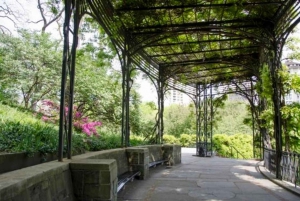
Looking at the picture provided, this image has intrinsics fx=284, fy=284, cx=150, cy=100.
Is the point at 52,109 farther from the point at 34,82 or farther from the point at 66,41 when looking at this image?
the point at 66,41

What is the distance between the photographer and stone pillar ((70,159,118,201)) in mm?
3254

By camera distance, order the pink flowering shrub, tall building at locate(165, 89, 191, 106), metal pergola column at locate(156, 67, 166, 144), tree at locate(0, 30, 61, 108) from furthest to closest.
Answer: tall building at locate(165, 89, 191, 106) → tree at locate(0, 30, 61, 108) → metal pergola column at locate(156, 67, 166, 144) → the pink flowering shrub

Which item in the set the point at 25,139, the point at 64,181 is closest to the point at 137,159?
the point at 25,139

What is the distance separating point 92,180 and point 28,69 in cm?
956

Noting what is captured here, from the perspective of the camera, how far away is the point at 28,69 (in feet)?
37.9

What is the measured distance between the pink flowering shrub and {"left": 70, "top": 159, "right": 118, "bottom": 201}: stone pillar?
4808mm

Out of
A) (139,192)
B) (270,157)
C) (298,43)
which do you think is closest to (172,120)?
(298,43)

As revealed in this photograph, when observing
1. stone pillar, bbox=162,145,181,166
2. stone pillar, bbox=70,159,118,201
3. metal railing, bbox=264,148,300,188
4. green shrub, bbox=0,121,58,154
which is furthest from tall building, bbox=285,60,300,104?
green shrub, bbox=0,121,58,154

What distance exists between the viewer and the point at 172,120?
34.8m

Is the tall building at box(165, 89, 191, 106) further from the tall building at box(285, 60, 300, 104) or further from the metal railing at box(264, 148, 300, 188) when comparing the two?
the metal railing at box(264, 148, 300, 188)

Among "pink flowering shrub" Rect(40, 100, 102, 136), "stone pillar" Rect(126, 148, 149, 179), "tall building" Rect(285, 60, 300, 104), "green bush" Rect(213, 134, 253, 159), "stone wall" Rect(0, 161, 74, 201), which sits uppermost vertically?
"tall building" Rect(285, 60, 300, 104)

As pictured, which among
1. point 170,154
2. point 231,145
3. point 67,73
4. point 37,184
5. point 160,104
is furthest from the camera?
point 231,145

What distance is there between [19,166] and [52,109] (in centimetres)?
793

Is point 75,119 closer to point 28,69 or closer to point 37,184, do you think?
point 28,69
